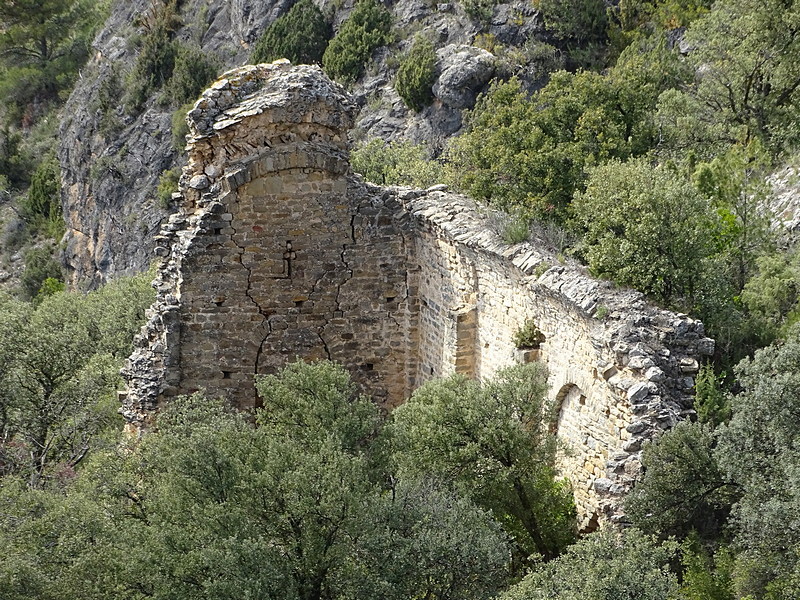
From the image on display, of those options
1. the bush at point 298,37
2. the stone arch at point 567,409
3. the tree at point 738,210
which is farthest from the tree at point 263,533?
the bush at point 298,37

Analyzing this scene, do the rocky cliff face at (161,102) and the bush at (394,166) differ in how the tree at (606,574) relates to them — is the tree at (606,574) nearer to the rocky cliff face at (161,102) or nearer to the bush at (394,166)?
the bush at (394,166)

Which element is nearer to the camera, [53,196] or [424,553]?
[424,553]

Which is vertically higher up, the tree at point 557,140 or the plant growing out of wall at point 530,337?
the tree at point 557,140

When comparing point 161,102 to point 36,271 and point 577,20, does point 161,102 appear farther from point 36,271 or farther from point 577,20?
point 577,20

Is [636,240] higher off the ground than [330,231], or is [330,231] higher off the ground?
[330,231]

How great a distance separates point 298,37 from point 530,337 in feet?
117

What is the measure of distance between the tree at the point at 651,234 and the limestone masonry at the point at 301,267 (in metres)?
1.44

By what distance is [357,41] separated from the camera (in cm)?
4341

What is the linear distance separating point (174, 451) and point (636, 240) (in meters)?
5.95

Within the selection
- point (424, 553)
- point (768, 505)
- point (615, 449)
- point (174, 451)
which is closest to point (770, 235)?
point (615, 449)

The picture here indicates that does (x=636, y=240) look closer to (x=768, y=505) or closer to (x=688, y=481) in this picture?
(x=688, y=481)

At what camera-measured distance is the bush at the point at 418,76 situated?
1538 inches

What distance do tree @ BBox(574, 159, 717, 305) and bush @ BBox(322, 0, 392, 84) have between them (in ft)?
103

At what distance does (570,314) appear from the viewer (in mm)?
11336
